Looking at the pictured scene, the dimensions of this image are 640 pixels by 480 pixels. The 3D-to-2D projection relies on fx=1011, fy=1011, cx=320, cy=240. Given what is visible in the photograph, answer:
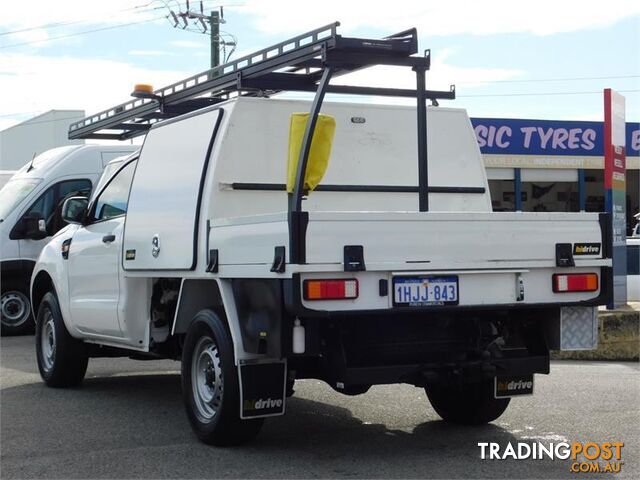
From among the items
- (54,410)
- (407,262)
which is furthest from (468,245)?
(54,410)

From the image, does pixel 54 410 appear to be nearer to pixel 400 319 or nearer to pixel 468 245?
pixel 400 319

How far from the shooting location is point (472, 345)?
647cm

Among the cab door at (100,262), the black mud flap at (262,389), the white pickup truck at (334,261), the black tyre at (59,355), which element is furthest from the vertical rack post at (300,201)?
the black tyre at (59,355)

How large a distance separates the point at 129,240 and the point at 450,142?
266 cm

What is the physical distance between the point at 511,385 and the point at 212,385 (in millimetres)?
2049

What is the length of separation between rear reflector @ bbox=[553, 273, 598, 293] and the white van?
907cm

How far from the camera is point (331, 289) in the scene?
19.0 feet

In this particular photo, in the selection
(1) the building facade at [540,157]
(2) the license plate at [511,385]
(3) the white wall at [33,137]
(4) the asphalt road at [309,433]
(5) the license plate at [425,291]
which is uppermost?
(3) the white wall at [33,137]

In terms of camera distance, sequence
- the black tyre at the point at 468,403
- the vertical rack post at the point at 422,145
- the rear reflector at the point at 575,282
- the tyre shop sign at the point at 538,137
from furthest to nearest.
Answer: the tyre shop sign at the point at 538,137 → the black tyre at the point at 468,403 → the vertical rack post at the point at 422,145 → the rear reflector at the point at 575,282

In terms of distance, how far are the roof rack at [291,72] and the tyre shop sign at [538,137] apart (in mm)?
20533

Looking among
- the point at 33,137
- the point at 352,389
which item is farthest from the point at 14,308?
the point at 33,137

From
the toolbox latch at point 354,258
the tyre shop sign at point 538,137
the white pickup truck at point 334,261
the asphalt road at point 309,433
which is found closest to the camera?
the toolbox latch at point 354,258

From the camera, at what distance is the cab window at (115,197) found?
845 cm

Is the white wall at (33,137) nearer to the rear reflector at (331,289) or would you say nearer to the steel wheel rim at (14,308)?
the steel wheel rim at (14,308)
